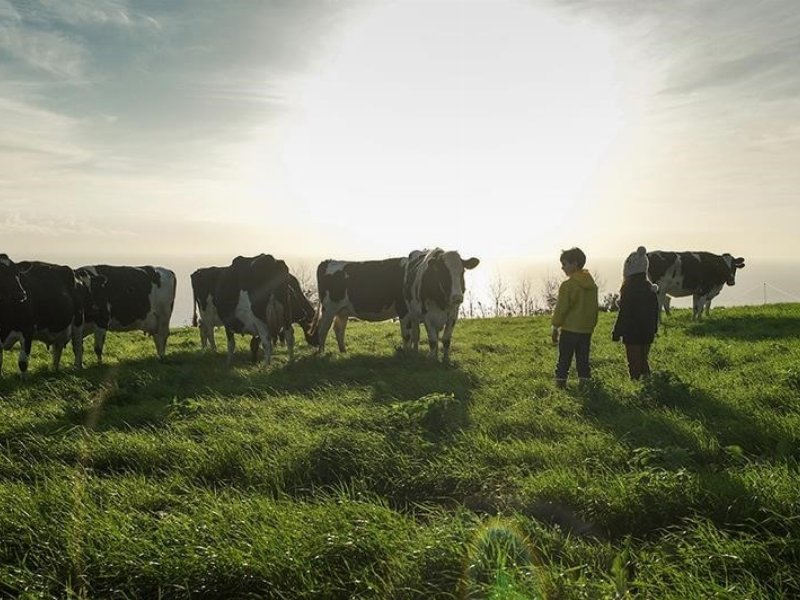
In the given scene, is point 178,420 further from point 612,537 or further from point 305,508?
point 612,537

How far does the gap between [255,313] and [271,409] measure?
16.7ft

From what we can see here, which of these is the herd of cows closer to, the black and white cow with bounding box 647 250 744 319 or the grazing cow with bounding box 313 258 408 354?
the grazing cow with bounding box 313 258 408 354

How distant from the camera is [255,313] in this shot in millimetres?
12805

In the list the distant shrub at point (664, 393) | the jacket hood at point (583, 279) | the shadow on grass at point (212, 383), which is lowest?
the shadow on grass at point (212, 383)

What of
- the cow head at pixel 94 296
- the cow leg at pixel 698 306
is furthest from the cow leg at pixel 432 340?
the cow leg at pixel 698 306

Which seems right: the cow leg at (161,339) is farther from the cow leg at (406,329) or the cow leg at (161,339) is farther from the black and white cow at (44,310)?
the cow leg at (406,329)

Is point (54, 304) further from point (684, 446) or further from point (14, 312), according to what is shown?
point (684, 446)

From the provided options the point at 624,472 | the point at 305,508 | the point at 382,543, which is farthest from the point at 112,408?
the point at 624,472

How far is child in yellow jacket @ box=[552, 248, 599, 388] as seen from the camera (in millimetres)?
9070

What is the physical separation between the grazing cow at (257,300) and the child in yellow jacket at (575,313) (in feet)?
18.7

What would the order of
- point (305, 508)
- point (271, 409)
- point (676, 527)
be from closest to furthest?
point (676, 527)
point (305, 508)
point (271, 409)

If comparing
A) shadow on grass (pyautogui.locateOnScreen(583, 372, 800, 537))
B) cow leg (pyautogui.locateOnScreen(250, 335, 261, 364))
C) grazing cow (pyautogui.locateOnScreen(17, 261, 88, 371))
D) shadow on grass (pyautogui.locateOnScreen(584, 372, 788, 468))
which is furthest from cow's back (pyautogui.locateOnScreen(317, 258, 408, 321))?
shadow on grass (pyautogui.locateOnScreen(584, 372, 788, 468))

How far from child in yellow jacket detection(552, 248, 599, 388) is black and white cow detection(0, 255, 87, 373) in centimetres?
889

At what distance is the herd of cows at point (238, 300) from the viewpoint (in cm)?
1203
